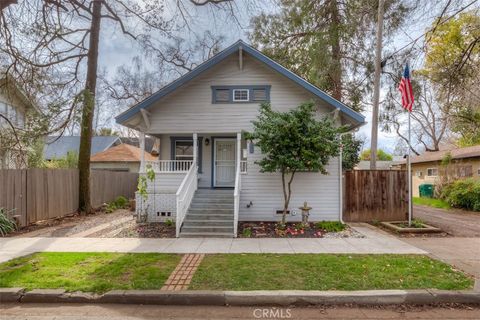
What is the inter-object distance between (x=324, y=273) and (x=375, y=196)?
25.4ft

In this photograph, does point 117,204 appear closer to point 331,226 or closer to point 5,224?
point 5,224

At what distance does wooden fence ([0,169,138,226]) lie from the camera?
10.5 metres

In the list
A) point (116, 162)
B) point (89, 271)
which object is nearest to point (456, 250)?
point (89, 271)

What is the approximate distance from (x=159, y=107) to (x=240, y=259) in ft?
25.2

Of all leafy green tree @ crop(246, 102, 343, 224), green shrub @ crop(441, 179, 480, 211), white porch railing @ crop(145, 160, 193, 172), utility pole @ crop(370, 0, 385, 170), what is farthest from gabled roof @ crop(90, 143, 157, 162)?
green shrub @ crop(441, 179, 480, 211)

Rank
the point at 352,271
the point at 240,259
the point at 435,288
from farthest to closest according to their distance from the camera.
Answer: the point at 240,259, the point at 352,271, the point at 435,288

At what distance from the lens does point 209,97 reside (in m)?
12.5

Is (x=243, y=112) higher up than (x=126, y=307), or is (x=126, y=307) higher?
(x=243, y=112)

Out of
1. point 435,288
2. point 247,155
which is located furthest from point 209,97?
point 435,288

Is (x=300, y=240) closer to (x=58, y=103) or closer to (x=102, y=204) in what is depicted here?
(x=58, y=103)

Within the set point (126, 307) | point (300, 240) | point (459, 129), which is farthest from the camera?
point (459, 129)

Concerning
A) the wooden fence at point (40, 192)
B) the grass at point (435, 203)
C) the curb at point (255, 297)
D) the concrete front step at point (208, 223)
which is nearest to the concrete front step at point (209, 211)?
the concrete front step at point (208, 223)

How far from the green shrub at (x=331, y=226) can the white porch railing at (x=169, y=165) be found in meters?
5.40

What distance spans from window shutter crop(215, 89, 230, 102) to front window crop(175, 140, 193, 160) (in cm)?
228
